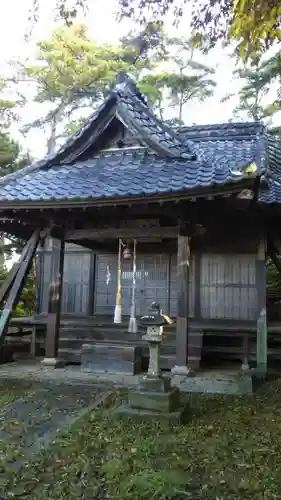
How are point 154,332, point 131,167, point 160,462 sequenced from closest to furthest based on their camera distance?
point 160,462 → point 154,332 → point 131,167

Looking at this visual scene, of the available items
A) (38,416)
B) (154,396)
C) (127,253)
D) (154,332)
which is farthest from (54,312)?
(154,396)

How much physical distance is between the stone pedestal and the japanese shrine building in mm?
2402

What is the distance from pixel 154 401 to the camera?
5215mm

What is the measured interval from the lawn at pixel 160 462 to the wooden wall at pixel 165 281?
14.5 feet

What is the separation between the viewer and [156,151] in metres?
9.10

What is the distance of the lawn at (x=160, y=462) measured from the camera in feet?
11.5

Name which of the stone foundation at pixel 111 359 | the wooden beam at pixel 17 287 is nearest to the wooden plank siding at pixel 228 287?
the stone foundation at pixel 111 359

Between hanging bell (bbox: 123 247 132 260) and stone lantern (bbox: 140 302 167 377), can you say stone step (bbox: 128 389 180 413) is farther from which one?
hanging bell (bbox: 123 247 132 260)

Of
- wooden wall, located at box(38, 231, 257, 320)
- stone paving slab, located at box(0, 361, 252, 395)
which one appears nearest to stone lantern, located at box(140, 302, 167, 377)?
stone paving slab, located at box(0, 361, 252, 395)

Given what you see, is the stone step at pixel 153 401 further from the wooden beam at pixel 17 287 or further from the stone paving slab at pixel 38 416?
the wooden beam at pixel 17 287

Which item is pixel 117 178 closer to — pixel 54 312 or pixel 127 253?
pixel 127 253

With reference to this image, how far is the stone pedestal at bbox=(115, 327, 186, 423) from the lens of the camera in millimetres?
5105

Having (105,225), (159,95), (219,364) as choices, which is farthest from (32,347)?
(159,95)

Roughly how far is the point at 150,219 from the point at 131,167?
4.12 ft
